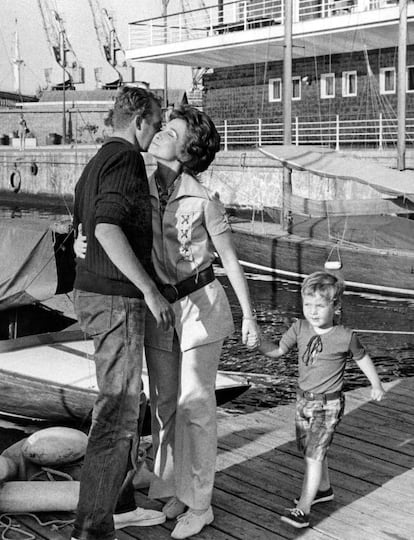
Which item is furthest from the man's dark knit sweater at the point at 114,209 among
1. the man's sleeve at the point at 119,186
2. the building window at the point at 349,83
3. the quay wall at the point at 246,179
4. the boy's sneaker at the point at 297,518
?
the building window at the point at 349,83

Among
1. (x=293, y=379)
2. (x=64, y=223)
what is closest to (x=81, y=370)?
(x=64, y=223)

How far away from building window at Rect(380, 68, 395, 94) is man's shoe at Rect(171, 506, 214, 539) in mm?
28613

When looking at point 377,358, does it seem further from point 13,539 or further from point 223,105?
point 223,105

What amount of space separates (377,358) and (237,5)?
2684 cm

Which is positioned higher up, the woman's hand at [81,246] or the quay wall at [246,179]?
the woman's hand at [81,246]

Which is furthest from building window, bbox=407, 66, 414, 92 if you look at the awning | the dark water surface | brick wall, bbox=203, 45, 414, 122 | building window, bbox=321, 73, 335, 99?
the dark water surface

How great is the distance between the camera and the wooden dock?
4.14 meters

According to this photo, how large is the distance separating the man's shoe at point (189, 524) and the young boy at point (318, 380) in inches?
15.8

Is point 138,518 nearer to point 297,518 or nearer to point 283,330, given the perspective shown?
point 297,518

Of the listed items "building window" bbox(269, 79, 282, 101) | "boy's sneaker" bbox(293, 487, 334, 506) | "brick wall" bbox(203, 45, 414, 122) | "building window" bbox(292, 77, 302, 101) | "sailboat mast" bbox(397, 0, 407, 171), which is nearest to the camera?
"boy's sneaker" bbox(293, 487, 334, 506)

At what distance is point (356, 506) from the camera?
14.6ft

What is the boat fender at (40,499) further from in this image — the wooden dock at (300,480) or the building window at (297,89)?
the building window at (297,89)

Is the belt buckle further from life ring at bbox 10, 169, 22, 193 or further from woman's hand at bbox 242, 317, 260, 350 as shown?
life ring at bbox 10, 169, 22, 193

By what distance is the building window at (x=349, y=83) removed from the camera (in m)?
32.1
